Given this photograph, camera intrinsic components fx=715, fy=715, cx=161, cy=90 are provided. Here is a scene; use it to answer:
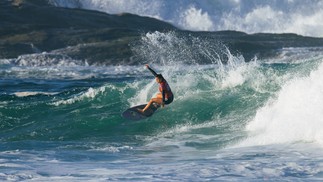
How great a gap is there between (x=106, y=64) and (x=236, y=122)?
37655 millimetres

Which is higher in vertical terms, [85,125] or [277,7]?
[277,7]

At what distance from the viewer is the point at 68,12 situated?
241 ft

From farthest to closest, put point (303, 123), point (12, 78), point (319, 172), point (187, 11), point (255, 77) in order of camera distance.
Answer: point (187, 11)
point (12, 78)
point (255, 77)
point (303, 123)
point (319, 172)

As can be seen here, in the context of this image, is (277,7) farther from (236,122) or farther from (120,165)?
(120,165)

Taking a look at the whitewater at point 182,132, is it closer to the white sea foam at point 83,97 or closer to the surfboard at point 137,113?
the white sea foam at point 83,97

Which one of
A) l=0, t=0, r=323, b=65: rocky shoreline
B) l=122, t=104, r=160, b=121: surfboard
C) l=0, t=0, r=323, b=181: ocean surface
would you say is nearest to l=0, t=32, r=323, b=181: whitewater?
l=0, t=0, r=323, b=181: ocean surface

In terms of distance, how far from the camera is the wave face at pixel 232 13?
89438 millimetres

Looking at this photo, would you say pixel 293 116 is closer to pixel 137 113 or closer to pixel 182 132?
pixel 182 132

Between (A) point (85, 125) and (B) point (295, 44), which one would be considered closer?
(A) point (85, 125)

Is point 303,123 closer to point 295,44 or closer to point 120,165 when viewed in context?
point 120,165

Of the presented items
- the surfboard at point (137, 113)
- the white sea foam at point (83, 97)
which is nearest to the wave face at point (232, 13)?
the white sea foam at point (83, 97)

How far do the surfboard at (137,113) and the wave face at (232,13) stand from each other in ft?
218

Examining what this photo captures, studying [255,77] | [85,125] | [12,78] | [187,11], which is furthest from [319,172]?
[187,11]

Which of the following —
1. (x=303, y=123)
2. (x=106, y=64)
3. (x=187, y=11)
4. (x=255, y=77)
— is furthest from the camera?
(x=187, y=11)
